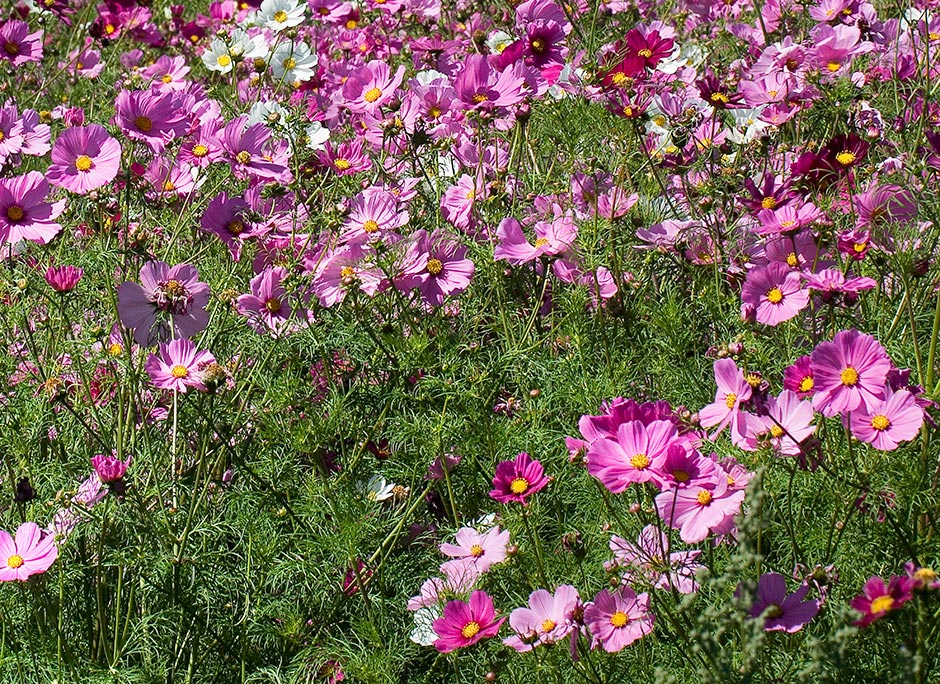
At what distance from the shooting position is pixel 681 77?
260 cm

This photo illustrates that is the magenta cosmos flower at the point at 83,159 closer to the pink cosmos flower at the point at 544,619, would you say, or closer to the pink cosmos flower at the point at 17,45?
the pink cosmos flower at the point at 544,619

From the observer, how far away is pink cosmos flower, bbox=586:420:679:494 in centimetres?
120

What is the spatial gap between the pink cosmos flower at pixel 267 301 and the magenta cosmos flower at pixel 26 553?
0.42m

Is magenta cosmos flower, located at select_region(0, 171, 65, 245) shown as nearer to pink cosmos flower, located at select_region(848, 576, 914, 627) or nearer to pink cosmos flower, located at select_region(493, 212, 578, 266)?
pink cosmos flower, located at select_region(493, 212, 578, 266)

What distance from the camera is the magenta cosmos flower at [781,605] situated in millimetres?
1175

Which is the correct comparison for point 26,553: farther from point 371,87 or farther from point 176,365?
point 371,87

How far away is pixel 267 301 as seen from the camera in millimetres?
1684

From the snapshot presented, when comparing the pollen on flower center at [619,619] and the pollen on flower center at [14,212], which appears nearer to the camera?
the pollen on flower center at [619,619]

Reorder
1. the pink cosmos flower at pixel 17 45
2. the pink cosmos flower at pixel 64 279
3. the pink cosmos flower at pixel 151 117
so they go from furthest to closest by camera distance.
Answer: the pink cosmos flower at pixel 17 45 → the pink cosmos flower at pixel 151 117 → the pink cosmos flower at pixel 64 279

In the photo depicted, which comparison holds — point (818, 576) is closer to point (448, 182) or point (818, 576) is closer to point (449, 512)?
point (449, 512)

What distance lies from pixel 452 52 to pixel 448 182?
606 mm

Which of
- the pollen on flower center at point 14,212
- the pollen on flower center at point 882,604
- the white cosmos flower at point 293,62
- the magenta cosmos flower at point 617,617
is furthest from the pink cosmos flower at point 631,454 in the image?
the white cosmos flower at point 293,62

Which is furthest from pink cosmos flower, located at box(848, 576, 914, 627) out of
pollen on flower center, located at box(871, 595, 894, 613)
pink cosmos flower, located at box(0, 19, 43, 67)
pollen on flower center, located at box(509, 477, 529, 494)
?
pink cosmos flower, located at box(0, 19, 43, 67)

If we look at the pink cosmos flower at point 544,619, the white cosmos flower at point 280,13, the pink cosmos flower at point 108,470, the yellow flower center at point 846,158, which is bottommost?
the pink cosmos flower at point 544,619
